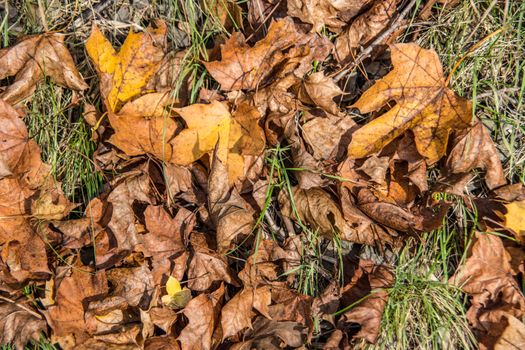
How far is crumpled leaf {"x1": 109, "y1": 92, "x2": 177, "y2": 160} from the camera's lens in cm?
209

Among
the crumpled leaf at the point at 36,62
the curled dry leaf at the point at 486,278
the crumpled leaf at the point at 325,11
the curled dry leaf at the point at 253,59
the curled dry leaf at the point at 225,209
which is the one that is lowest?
the curled dry leaf at the point at 486,278

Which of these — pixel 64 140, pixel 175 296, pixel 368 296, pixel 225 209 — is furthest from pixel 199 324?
pixel 64 140

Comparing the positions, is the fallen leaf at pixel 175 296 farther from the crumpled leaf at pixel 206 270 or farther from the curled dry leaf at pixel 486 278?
the curled dry leaf at pixel 486 278

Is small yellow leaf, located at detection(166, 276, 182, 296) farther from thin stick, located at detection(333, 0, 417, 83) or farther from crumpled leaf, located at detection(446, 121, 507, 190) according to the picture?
crumpled leaf, located at detection(446, 121, 507, 190)

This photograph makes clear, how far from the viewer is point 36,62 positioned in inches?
88.6

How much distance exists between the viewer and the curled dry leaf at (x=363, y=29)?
2160 mm

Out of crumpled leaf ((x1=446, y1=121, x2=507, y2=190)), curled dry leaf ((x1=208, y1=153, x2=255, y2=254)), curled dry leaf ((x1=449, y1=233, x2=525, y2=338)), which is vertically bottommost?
curled dry leaf ((x1=449, y1=233, x2=525, y2=338))

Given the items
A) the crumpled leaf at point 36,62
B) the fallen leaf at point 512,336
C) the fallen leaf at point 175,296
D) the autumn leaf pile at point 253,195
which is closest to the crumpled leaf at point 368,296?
the autumn leaf pile at point 253,195

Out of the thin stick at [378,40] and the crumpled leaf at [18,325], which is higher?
the thin stick at [378,40]

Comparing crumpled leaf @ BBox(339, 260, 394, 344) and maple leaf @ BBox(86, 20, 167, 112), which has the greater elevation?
maple leaf @ BBox(86, 20, 167, 112)

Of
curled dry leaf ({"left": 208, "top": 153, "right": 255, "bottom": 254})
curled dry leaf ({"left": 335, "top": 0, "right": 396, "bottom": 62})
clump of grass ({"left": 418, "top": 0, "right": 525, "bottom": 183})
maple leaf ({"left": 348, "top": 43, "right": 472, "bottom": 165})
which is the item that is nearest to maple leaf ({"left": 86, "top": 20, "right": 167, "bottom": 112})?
curled dry leaf ({"left": 208, "top": 153, "right": 255, "bottom": 254})

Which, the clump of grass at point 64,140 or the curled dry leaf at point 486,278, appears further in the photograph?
the clump of grass at point 64,140

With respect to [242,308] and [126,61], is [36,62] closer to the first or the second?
[126,61]

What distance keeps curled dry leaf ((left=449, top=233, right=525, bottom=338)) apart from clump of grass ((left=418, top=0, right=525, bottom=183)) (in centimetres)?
31
